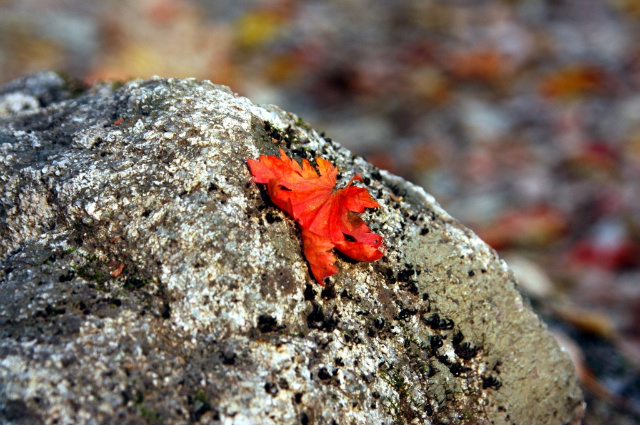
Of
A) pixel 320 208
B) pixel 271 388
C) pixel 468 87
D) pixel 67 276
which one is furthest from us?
pixel 468 87

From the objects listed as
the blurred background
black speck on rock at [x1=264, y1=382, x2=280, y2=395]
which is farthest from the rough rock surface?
the blurred background

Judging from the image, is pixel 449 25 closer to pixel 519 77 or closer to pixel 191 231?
pixel 519 77

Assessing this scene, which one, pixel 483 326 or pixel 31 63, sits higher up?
pixel 31 63

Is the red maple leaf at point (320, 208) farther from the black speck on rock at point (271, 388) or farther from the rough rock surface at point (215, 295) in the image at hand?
the black speck on rock at point (271, 388)

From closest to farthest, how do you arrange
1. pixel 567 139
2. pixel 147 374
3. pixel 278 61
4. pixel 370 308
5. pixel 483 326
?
pixel 147 374, pixel 370 308, pixel 483 326, pixel 567 139, pixel 278 61

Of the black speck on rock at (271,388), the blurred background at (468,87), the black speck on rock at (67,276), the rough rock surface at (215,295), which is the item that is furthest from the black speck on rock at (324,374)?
the blurred background at (468,87)

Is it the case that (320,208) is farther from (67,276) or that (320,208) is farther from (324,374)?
(67,276)

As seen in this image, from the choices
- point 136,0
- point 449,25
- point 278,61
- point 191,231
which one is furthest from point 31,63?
point 191,231

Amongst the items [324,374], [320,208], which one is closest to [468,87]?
[320,208]
